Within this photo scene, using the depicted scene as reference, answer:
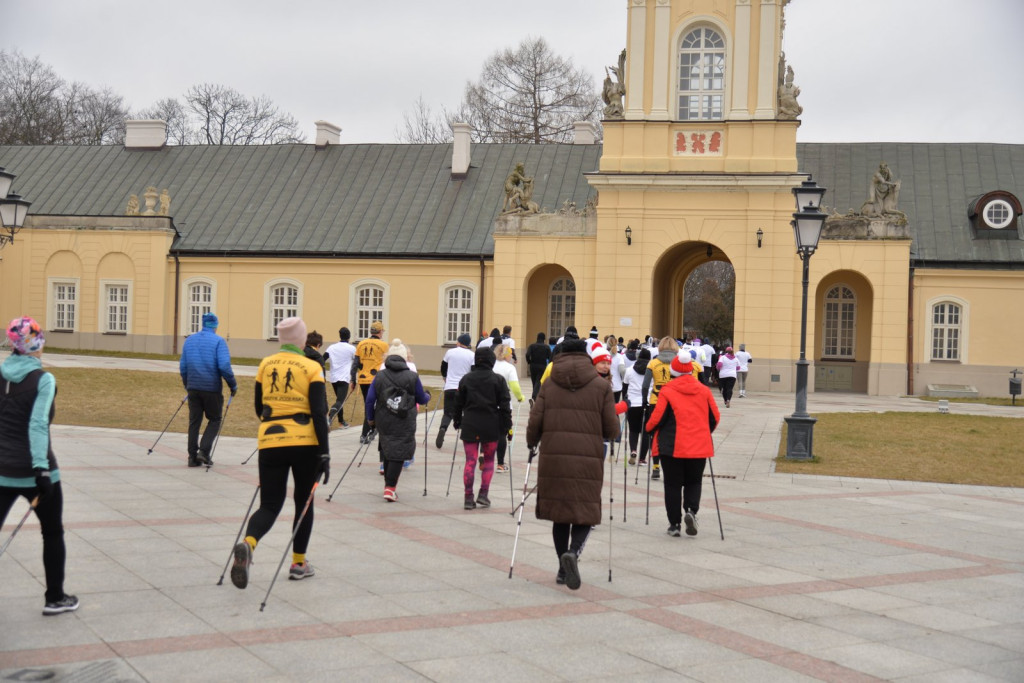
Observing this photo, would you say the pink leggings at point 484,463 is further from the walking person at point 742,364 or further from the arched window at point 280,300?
the arched window at point 280,300

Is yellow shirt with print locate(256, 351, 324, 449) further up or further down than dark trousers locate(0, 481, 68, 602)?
further up

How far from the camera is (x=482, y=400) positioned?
11742 mm

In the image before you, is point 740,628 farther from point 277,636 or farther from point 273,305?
point 273,305

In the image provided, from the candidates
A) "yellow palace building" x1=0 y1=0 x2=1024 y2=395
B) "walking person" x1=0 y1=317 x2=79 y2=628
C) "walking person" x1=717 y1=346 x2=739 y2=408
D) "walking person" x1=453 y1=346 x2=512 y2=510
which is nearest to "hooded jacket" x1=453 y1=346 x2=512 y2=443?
"walking person" x1=453 y1=346 x2=512 y2=510

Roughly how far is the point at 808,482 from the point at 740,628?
316 inches

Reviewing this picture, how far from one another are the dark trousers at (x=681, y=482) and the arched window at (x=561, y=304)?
86.5ft

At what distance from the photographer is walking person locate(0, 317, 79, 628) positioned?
689 cm

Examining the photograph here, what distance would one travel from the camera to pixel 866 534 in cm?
1097

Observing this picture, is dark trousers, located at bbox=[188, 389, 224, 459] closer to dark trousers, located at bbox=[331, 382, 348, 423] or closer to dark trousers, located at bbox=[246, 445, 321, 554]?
dark trousers, located at bbox=[331, 382, 348, 423]

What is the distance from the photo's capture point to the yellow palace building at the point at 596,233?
107ft

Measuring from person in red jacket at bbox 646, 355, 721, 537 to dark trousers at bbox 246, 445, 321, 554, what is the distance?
12.5ft

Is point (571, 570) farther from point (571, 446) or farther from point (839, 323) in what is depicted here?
point (839, 323)

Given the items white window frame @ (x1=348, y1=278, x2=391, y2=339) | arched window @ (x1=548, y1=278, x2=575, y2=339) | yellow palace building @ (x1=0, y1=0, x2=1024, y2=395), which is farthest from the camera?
white window frame @ (x1=348, y1=278, x2=391, y2=339)

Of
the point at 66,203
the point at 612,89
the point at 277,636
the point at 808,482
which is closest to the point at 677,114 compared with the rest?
the point at 612,89
